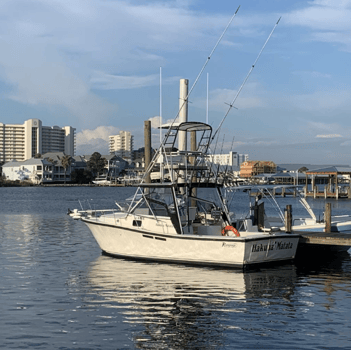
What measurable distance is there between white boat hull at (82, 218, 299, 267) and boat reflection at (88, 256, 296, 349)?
1.32 ft

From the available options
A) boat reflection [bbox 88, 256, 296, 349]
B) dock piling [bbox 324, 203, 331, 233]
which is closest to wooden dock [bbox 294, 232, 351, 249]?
dock piling [bbox 324, 203, 331, 233]

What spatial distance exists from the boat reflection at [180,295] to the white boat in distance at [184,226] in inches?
21.1

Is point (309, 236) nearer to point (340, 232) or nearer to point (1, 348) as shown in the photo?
point (340, 232)

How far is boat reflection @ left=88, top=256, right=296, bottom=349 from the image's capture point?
13.0 meters

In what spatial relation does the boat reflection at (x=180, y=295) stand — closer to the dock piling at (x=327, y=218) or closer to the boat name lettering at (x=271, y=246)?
the boat name lettering at (x=271, y=246)

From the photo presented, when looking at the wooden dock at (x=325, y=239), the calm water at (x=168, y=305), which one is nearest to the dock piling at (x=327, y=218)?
the wooden dock at (x=325, y=239)

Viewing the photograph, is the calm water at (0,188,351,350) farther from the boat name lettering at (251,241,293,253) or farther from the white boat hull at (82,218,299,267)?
the boat name lettering at (251,241,293,253)

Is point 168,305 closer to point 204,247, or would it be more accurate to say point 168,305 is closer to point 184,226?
point 204,247

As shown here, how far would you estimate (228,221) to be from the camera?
2325cm

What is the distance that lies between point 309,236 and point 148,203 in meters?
6.49

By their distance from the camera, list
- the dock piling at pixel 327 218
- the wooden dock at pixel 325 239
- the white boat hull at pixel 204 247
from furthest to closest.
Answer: the dock piling at pixel 327 218
the wooden dock at pixel 325 239
the white boat hull at pixel 204 247

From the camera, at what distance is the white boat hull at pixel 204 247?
2017 cm

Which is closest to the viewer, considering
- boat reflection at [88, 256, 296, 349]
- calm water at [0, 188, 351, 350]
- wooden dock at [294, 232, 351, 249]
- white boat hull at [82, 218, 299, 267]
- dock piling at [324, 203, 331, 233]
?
calm water at [0, 188, 351, 350]

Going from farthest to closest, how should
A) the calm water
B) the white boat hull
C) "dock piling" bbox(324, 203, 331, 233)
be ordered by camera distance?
"dock piling" bbox(324, 203, 331, 233)
the white boat hull
the calm water
